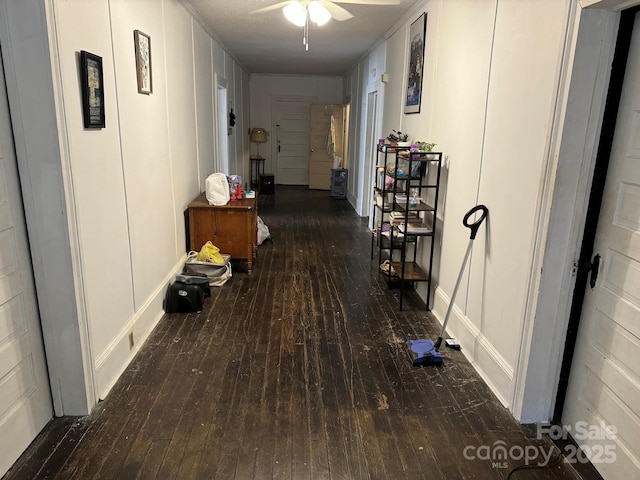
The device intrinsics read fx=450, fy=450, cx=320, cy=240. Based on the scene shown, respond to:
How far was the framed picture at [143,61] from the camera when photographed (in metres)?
2.94

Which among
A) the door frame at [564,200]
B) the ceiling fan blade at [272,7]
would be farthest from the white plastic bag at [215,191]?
the door frame at [564,200]

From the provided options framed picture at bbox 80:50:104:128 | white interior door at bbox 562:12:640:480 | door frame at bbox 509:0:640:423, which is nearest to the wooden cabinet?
framed picture at bbox 80:50:104:128

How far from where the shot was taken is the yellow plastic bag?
4.14 meters

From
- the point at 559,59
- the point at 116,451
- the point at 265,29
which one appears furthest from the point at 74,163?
the point at 265,29

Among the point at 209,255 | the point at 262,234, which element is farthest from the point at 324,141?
the point at 209,255

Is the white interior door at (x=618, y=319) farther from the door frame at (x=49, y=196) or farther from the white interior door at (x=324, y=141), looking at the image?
the white interior door at (x=324, y=141)

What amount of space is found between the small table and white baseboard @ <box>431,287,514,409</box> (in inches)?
291

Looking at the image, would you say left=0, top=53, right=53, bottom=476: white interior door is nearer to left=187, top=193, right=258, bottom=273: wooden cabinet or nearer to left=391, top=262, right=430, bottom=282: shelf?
left=187, top=193, right=258, bottom=273: wooden cabinet

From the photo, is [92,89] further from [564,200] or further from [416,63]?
[416,63]

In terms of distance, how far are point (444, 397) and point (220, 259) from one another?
2.46 metres

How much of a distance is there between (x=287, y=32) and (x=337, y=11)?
1303 millimetres

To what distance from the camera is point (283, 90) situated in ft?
34.1

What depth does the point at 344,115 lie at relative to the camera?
380 inches

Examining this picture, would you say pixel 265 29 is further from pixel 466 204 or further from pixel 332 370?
→ pixel 332 370
